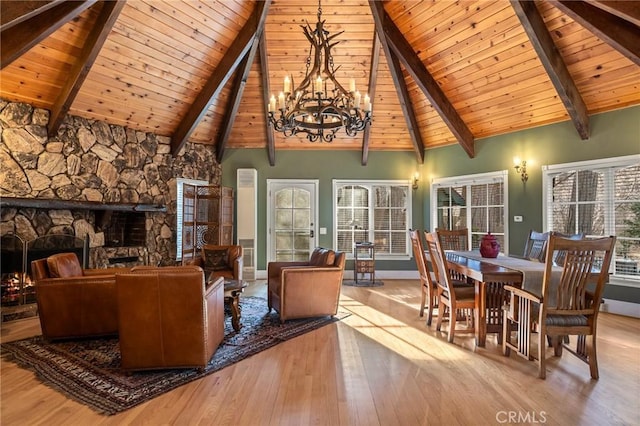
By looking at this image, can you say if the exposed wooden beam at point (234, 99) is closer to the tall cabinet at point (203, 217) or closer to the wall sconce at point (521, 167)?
the tall cabinet at point (203, 217)

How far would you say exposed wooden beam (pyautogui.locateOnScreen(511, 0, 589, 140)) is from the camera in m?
4.07

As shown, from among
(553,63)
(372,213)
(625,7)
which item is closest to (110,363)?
(625,7)

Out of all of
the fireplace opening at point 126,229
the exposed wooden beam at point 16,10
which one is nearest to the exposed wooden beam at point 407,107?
the exposed wooden beam at point 16,10

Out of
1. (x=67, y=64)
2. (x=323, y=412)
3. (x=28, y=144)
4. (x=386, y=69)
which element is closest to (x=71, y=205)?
(x=28, y=144)

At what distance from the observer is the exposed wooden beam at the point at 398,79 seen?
498cm

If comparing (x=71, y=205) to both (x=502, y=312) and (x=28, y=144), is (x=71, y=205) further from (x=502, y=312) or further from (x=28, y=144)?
(x=502, y=312)

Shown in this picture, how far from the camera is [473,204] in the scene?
674 centimetres

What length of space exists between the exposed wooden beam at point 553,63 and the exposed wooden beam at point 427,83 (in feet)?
5.43

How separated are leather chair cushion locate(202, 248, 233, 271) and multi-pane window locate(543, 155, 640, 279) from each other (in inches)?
200

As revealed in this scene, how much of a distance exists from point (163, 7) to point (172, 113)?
2.03 m

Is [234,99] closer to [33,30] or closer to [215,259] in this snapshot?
[215,259]

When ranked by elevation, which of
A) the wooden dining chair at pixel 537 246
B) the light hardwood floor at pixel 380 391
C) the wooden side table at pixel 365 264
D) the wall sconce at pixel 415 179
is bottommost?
the light hardwood floor at pixel 380 391

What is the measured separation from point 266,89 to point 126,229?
3511 mm

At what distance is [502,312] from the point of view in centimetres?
369
